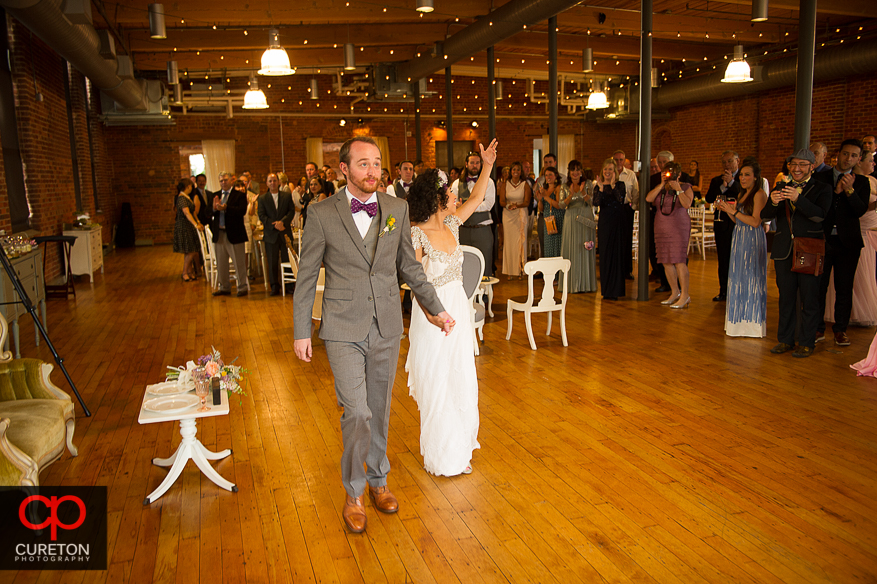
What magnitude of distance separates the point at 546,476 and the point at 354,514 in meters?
1.06

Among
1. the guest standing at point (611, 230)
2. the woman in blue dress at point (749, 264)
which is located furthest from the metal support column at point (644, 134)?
the woman in blue dress at point (749, 264)

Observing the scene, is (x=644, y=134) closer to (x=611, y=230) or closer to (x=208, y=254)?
(x=611, y=230)

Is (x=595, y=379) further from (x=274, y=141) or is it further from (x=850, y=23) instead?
(x=274, y=141)

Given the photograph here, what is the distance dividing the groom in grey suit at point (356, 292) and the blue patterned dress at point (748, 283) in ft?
14.1

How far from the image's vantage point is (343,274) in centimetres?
281

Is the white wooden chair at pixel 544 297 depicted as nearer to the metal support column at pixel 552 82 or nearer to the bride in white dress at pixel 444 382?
the bride in white dress at pixel 444 382

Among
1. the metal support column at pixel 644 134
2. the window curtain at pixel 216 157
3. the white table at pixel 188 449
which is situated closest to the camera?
the white table at pixel 188 449

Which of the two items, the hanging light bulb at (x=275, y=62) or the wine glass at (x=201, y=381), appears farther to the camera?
the hanging light bulb at (x=275, y=62)

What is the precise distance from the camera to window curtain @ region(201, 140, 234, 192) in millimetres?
18016

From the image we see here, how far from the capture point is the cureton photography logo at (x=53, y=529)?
9.19 feet

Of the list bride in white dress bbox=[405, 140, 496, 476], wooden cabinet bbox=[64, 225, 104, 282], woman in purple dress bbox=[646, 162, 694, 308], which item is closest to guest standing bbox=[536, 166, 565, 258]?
woman in purple dress bbox=[646, 162, 694, 308]

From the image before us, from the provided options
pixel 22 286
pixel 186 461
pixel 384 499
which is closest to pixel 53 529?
pixel 186 461

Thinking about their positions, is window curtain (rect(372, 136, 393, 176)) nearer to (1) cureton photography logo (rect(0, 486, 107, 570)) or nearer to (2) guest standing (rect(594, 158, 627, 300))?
(2) guest standing (rect(594, 158, 627, 300))

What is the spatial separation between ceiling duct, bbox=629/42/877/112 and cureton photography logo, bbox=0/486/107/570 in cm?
1155
